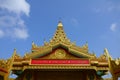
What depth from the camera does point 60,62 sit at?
61.5ft

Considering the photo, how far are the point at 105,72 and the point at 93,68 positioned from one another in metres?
1.41

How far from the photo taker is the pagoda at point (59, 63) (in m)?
18.5

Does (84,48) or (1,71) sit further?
(84,48)

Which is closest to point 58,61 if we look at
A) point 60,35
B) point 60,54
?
point 60,54

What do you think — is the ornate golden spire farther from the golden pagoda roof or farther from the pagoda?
the pagoda

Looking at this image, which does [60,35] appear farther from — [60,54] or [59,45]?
[60,54]

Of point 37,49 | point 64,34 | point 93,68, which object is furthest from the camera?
point 64,34

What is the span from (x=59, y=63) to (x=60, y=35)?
133 inches

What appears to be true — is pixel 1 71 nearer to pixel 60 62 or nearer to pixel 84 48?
pixel 60 62

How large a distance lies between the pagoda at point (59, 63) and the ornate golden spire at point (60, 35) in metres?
0.28

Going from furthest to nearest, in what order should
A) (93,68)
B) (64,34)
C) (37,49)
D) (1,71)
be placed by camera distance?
(64,34) < (37,49) < (93,68) < (1,71)

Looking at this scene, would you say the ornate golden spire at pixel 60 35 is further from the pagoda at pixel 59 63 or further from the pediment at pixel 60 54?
the pediment at pixel 60 54

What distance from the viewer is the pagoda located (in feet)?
60.8

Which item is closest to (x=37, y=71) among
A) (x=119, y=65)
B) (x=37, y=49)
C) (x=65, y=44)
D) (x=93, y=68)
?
(x=37, y=49)
